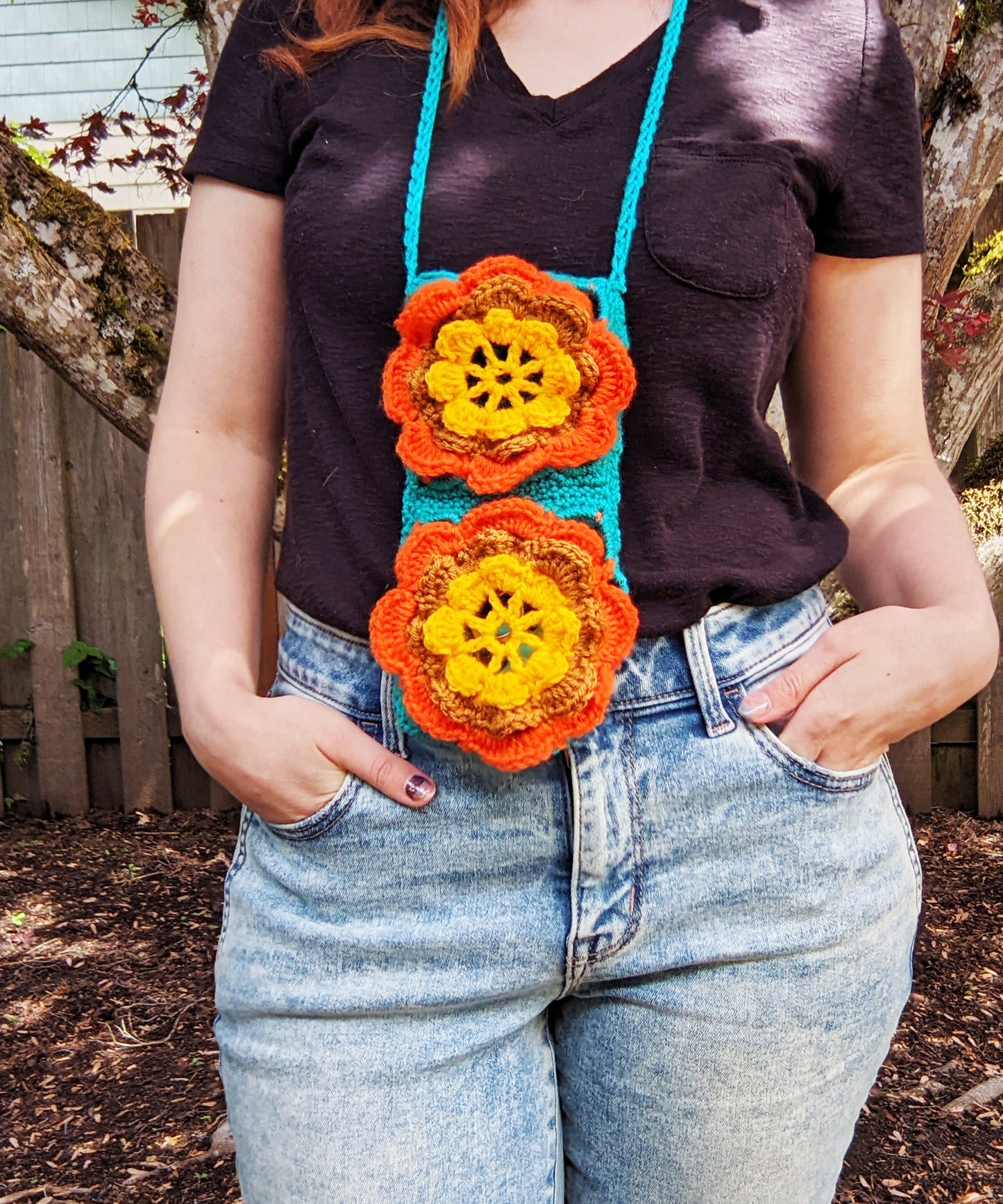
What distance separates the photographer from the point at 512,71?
1227 millimetres

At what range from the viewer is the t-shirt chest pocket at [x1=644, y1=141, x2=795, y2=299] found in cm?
115

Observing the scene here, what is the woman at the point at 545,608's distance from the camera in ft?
3.55

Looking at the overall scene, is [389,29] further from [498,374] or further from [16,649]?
[16,649]

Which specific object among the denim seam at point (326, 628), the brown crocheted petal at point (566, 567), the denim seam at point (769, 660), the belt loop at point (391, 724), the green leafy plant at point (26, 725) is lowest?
the green leafy plant at point (26, 725)

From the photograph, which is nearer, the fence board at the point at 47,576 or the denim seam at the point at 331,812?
the denim seam at the point at 331,812

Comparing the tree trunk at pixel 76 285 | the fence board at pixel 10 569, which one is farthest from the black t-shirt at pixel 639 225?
the fence board at pixel 10 569

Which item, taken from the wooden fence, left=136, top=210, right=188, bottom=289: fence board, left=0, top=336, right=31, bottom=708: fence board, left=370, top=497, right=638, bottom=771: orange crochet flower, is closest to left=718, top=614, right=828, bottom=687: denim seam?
left=370, top=497, right=638, bottom=771: orange crochet flower

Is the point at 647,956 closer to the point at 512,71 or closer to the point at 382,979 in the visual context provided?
the point at 382,979

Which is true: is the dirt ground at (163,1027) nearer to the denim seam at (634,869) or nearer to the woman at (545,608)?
the woman at (545,608)

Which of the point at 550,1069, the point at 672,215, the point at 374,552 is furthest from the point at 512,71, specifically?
the point at 550,1069

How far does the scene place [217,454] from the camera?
1263 millimetres

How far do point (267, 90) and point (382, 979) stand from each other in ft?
3.19

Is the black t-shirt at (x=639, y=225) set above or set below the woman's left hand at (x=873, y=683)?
above

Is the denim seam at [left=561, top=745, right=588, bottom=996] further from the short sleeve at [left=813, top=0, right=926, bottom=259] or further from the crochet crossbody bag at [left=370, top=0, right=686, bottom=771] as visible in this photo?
the short sleeve at [left=813, top=0, right=926, bottom=259]
